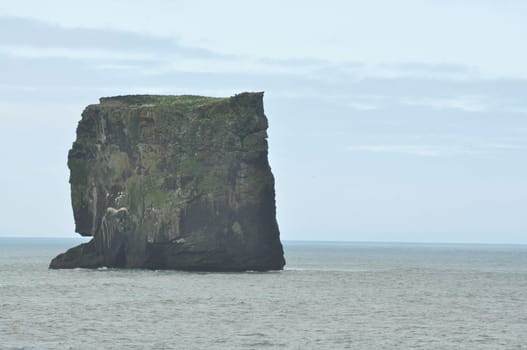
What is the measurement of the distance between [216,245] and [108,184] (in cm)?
1418

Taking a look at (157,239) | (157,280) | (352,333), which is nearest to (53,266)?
(157,239)

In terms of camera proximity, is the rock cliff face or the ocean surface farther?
the rock cliff face

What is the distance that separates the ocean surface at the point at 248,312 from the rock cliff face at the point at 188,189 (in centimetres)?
254

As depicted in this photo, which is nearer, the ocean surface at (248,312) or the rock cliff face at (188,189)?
the ocean surface at (248,312)

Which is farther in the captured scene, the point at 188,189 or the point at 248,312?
the point at 188,189

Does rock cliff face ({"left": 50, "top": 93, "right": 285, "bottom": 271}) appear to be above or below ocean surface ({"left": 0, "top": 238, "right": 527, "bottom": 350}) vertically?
above

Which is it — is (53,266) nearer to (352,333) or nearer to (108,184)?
(108,184)

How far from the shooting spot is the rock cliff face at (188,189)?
105m

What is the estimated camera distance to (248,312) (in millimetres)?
70062

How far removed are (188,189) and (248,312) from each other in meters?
37.2

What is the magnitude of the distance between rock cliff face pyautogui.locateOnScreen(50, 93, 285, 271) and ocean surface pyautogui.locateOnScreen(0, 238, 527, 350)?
8.33ft

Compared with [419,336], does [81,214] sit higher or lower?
higher

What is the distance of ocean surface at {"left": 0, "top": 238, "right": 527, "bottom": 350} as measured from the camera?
5559 cm

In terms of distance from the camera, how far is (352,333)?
196 feet
